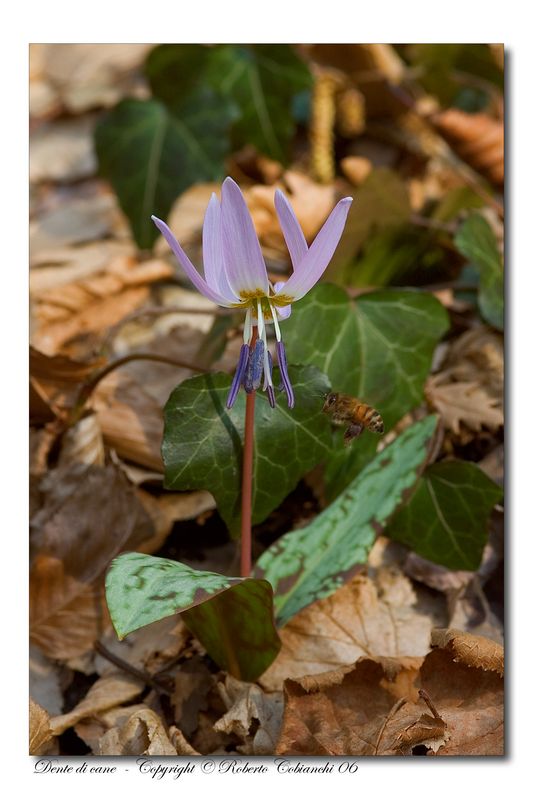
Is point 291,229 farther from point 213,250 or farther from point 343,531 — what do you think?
point 343,531

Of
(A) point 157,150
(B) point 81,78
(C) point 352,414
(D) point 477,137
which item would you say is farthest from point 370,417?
(B) point 81,78

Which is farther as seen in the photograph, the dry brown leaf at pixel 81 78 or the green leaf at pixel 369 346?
the dry brown leaf at pixel 81 78

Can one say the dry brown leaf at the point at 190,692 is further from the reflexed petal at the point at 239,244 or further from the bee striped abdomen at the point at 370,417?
the reflexed petal at the point at 239,244

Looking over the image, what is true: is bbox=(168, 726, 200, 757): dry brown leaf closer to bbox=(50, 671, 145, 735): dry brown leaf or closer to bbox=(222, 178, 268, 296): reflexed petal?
bbox=(50, 671, 145, 735): dry brown leaf

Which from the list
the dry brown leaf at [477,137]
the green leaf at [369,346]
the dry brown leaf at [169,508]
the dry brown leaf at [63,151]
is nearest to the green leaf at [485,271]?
the green leaf at [369,346]

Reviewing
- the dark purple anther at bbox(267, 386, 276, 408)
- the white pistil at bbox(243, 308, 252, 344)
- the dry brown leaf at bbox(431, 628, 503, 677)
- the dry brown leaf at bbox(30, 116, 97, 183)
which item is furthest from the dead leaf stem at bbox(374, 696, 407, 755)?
the dry brown leaf at bbox(30, 116, 97, 183)

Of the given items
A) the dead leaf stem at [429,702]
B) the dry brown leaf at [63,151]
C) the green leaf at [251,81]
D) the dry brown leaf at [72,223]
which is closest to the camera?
the dead leaf stem at [429,702]

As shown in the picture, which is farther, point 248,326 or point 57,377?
point 57,377
